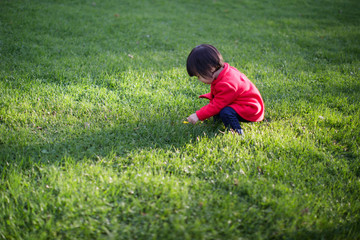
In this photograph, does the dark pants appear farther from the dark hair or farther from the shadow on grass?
the dark hair

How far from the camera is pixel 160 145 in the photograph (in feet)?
9.71

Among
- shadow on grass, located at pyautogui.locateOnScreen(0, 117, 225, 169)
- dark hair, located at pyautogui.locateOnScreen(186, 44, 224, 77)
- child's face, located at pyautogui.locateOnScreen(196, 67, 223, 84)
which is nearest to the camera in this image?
shadow on grass, located at pyautogui.locateOnScreen(0, 117, 225, 169)

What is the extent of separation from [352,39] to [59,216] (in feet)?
29.5

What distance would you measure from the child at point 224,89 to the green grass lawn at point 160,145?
0.31 m

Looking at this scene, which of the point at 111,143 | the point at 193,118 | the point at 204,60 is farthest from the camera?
the point at 193,118

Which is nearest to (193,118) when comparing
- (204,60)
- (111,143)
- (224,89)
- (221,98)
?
(221,98)

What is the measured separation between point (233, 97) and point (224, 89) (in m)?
0.17

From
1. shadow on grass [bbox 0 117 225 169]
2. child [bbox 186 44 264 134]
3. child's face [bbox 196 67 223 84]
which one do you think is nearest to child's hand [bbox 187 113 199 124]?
child [bbox 186 44 264 134]

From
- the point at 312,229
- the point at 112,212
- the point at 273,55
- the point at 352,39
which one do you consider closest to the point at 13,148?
the point at 112,212

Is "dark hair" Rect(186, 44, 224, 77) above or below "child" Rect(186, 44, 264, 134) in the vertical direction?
above

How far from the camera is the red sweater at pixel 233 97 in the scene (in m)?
2.89

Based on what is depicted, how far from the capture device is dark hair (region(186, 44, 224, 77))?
9.20 ft

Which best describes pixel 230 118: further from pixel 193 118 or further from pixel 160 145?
pixel 160 145

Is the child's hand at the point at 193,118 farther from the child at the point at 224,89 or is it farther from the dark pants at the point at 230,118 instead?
the dark pants at the point at 230,118
